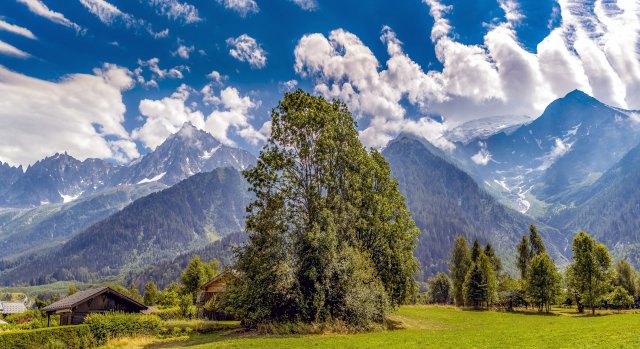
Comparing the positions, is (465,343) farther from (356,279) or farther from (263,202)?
(263,202)

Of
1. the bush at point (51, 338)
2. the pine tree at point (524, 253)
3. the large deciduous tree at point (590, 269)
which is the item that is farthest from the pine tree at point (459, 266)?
the bush at point (51, 338)

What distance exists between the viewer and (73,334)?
1630 inches

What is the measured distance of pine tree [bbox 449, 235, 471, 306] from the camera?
357 ft

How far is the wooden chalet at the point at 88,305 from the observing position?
180ft

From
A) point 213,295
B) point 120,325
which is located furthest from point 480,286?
point 120,325

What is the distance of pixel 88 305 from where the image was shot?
184 feet

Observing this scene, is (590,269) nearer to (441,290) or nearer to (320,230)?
(320,230)

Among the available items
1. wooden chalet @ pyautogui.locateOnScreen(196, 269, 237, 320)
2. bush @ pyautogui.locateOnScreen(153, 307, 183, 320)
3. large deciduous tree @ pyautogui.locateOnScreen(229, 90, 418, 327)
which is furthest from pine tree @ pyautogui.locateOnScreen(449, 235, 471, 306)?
bush @ pyautogui.locateOnScreen(153, 307, 183, 320)

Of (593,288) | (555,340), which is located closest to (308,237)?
(555,340)

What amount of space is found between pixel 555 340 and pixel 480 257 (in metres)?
73.1

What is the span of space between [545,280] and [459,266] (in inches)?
1321

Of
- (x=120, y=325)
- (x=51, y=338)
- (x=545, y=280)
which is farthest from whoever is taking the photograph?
(x=545, y=280)

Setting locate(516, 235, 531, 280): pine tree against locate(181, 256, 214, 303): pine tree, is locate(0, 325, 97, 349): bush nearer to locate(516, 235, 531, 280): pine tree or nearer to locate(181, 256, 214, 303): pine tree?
locate(181, 256, 214, 303): pine tree

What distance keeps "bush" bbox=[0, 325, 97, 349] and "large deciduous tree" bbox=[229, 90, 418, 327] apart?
46.2ft
